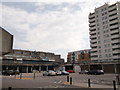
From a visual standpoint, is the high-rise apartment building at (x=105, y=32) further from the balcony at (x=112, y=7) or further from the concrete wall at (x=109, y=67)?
the concrete wall at (x=109, y=67)

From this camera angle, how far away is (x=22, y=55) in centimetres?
9006

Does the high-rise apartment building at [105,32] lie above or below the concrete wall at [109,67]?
above

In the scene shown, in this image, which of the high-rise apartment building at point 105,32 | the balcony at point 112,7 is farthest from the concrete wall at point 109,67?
the balcony at point 112,7

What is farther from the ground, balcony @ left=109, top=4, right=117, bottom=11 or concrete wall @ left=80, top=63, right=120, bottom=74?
balcony @ left=109, top=4, right=117, bottom=11

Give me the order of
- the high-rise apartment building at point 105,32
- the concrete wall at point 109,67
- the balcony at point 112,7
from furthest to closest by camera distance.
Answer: the balcony at point 112,7, the high-rise apartment building at point 105,32, the concrete wall at point 109,67

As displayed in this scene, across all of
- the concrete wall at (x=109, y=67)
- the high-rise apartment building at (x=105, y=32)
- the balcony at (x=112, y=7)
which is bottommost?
the concrete wall at (x=109, y=67)

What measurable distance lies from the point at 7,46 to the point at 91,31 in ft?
270

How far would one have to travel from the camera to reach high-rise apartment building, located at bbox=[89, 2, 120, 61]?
79.0m

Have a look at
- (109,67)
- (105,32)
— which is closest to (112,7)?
(105,32)

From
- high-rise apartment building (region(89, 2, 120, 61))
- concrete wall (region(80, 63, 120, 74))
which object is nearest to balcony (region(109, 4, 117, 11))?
high-rise apartment building (region(89, 2, 120, 61))

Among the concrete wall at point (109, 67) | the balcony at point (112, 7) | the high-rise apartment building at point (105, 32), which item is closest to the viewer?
the concrete wall at point (109, 67)

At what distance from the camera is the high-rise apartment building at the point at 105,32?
3110 inches

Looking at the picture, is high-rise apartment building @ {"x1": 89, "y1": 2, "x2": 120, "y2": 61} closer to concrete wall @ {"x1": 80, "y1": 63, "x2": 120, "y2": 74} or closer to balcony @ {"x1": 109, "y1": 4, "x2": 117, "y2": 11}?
balcony @ {"x1": 109, "y1": 4, "x2": 117, "y2": 11}

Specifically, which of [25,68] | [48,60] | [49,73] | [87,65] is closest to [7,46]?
[49,73]
